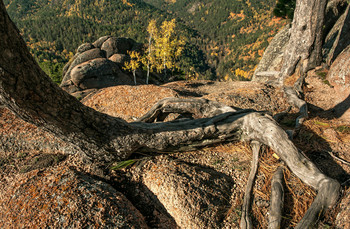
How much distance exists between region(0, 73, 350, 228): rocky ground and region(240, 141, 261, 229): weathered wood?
0.12 meters

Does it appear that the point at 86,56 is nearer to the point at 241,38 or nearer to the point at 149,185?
the point at 149,185

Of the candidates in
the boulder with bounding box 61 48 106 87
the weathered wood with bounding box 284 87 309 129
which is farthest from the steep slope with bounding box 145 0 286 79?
the weathered wood with bounding box 284 87 309 129

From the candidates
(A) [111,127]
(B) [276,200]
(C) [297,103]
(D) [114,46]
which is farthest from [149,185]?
(D) [114,46]

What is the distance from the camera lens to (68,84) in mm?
22969

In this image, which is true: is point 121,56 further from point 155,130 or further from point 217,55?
point 217,55

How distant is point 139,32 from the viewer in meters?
116

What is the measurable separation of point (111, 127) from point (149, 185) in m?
1.12

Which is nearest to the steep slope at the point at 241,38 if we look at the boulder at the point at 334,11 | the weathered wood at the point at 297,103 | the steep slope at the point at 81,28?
the steep slope at the point at 81,28

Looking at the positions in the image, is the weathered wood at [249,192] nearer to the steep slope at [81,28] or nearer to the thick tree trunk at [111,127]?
the thick tree trunk at [111,127]

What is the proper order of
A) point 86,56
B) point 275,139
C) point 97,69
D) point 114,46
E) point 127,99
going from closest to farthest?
point 275,139 < point 127,99 < point 97,69 < point 86,56 < point 114,46

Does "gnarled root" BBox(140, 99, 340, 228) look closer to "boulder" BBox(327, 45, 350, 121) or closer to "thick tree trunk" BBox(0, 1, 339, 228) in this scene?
"thick tree trunk" BBox(0, 1, 339, 228)

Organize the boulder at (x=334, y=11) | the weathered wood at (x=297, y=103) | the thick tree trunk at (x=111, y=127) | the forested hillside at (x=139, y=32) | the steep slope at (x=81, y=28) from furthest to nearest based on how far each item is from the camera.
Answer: the forested hillside at (x=139, y=32) < the steep slope at (x=81, y=28) < the boulder at (x=334, y=11) < the weathered wood at (x=297, y=103) < the thick tree trunk at (x=111, y=127)

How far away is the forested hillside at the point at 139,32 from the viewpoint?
360 ft

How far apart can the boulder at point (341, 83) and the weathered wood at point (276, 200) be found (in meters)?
3.76
